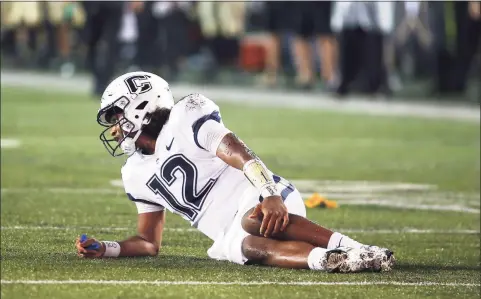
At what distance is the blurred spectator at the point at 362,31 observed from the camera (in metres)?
20.9

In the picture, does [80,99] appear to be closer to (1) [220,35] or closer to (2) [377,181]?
(1) [220,35]

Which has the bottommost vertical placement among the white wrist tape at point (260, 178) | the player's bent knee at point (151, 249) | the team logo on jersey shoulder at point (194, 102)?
the player's bent knee at point (151, 249)

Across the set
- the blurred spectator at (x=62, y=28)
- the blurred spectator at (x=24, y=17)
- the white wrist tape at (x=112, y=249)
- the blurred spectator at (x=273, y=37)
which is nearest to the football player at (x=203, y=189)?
the white wrist tape at (x=112, y=249)

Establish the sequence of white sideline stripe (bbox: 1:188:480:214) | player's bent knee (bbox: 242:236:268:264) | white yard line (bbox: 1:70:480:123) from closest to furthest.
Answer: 1. player's bent knee (bbox: 242:236:268:264)
2. white sideline stripe (bbox: 1:188:480:214)
3. white yard line (bbox: 1:70:480:123)

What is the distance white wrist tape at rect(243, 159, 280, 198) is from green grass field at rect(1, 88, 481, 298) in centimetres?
42

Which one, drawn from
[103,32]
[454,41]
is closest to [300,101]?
[454,41]

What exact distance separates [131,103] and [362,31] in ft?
45.3

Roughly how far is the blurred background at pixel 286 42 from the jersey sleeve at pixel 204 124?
44.7 feet

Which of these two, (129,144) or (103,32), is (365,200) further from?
(103,32)

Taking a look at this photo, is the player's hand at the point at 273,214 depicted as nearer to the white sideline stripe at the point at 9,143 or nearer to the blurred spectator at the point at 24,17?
the white sideline stripe at the point at 9,143

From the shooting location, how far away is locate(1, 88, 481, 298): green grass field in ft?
22.3

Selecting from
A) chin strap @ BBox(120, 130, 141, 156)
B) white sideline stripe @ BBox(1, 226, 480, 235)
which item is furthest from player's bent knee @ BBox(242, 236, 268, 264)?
white sideline stripe @ BBox(1, 226, 480, 235)

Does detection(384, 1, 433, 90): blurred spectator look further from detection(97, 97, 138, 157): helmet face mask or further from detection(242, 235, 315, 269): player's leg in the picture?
detection(242, 235, 315, 269): player's leg

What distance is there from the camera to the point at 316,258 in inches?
280
